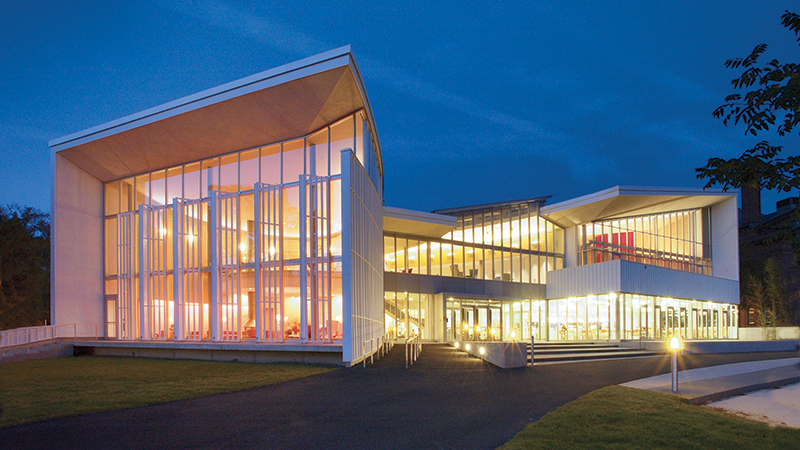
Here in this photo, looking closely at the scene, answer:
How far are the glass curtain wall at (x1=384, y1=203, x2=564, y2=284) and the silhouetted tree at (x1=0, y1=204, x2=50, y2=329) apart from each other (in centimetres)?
2329

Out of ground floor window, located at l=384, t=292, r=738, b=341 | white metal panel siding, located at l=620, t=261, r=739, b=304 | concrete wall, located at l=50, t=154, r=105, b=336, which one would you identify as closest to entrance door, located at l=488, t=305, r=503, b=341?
ground floor window, located at l=384, t=292, r=738, b=341

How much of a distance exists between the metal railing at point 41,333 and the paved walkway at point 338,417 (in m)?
15.4

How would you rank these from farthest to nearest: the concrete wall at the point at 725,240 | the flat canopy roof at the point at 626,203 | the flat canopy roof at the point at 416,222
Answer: the concrete wall at the point at 725,240, the flat canopy roof at the point at 626,203, the flat canopy roof at the point at 416,222

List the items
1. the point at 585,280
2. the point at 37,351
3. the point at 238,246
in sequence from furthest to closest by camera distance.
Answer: the point at 585,280 < the point at 37,351 < the point at 238,246

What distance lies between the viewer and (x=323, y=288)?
53.6 ft

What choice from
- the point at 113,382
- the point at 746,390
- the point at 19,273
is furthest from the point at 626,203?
the point at 19,273

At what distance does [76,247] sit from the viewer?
24.6 metres

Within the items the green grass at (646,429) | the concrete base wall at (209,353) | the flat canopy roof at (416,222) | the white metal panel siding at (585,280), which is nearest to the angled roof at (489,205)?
the flat canopy roof at (416,222)

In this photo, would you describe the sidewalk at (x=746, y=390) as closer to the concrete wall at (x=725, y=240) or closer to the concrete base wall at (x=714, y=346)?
the concrete base wall at (x=714, y=346)

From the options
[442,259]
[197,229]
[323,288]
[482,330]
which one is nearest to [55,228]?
[197,229]

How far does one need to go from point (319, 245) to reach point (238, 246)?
130 inches

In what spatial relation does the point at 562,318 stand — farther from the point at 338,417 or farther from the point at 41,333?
the point at 41,333

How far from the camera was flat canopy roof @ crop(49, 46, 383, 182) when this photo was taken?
57.5ft

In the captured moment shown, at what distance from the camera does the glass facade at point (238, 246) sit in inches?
662
